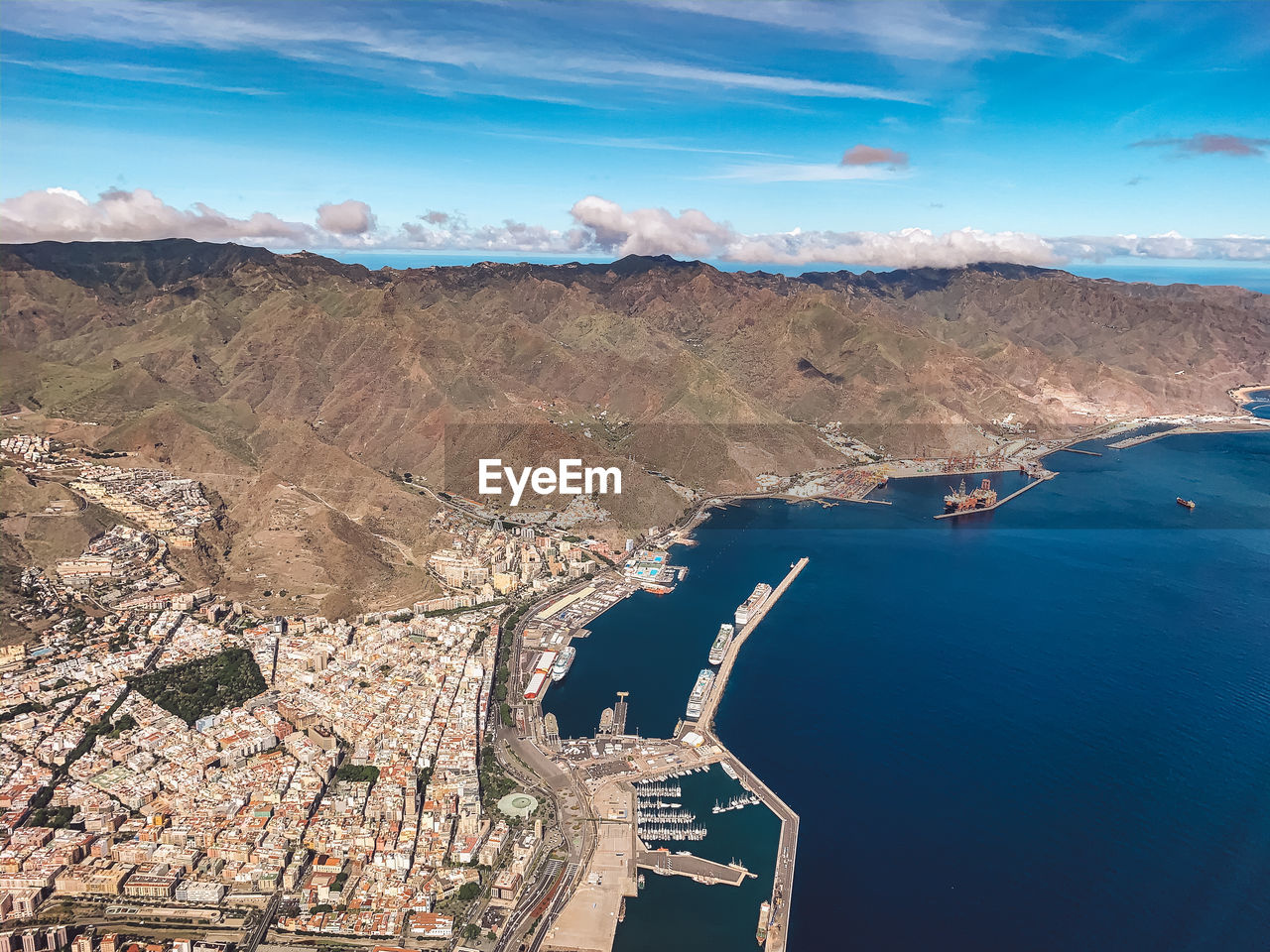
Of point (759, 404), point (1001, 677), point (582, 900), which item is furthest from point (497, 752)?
point (759, 404)

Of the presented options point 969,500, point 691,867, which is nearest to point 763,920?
point 691,867

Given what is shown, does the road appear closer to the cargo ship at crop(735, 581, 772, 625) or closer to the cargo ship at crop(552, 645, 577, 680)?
the cargo ship at crop(552, 645, 577, 680)

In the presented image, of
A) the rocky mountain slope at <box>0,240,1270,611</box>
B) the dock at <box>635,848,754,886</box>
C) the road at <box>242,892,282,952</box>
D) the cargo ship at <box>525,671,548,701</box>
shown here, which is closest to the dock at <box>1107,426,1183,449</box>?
the rocky mountain slope at <box>0,240,1270,611</box>

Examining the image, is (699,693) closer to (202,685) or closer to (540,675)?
(540,675)

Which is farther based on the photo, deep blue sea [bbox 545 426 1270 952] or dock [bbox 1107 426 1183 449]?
dock [bbox 1107 426 1183 449]

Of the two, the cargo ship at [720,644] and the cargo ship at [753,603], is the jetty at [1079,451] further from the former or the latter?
the cargo ship at [720,644]

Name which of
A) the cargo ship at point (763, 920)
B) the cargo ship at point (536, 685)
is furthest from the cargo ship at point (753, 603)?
the cargo ship at point (763, 920)
